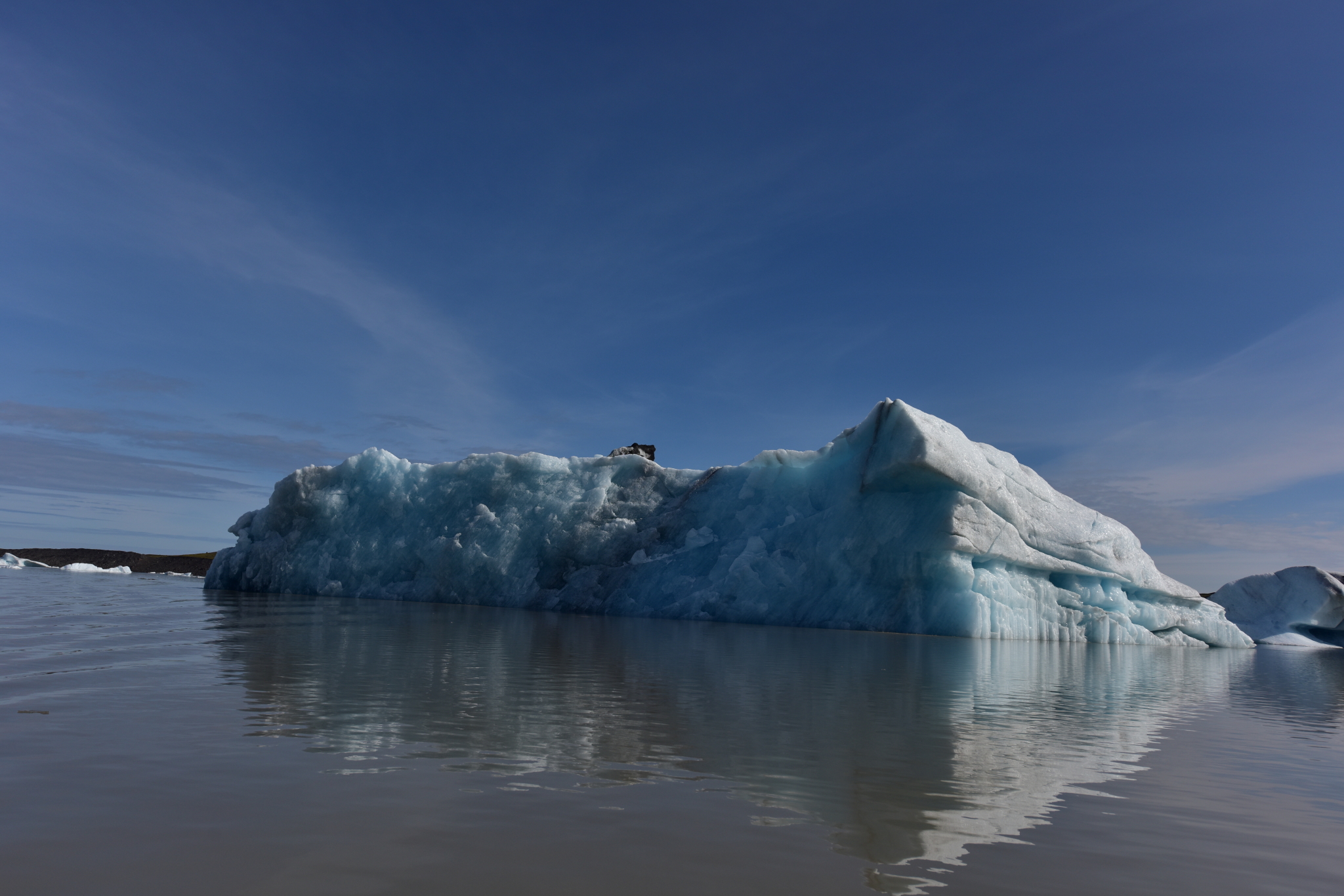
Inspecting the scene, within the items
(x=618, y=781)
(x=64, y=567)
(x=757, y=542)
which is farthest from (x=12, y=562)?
(x=618, y=781)

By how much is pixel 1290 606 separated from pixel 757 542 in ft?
70.3

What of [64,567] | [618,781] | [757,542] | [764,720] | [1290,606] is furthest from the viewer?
[64,567]

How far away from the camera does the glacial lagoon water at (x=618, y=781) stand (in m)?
2.59

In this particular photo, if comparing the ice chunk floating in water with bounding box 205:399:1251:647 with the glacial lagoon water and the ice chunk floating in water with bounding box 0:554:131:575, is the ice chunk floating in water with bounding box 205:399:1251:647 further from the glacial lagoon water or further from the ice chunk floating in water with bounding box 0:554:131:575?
the ice chunk floating in water with bounding box 0:554:131:575

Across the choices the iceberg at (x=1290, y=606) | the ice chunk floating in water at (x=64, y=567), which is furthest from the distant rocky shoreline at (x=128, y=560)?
the iceberg at (x=1290, y=606)

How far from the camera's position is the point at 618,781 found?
3.75 metres

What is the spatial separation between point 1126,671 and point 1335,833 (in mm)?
9494

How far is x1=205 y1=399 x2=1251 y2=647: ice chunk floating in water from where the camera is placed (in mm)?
19703

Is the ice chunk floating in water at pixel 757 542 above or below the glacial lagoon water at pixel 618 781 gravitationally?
above

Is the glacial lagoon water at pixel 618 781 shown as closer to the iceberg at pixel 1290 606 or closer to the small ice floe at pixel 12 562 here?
the iceberg at pixel 1290 606

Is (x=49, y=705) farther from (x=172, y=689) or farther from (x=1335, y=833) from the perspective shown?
(x=1335, y=833)

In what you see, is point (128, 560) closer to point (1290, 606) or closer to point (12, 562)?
point (12, 562)

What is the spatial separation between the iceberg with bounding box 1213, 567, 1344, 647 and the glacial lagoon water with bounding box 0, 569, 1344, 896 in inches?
996

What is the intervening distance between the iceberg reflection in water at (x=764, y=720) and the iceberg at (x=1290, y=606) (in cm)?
2137
